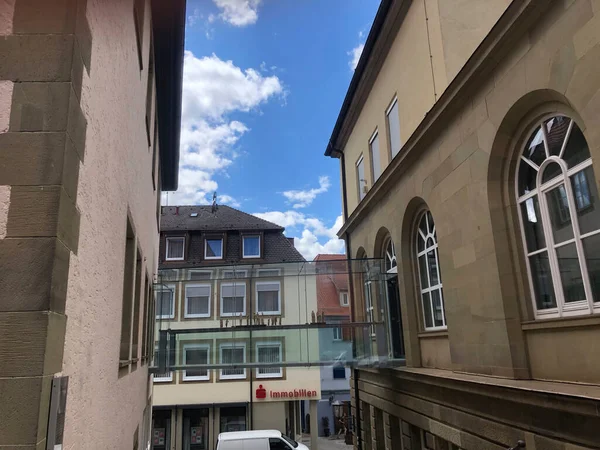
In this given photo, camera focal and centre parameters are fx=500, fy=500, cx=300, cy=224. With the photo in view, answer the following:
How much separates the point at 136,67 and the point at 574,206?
586cm

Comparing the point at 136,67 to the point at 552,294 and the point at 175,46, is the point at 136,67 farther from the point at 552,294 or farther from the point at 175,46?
the point at 552,294

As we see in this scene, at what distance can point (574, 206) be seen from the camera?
6.33 metres

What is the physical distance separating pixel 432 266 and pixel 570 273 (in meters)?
4.53

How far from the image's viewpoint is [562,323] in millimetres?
6348

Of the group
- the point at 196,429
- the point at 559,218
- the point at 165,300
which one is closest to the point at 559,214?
Answer: the point at 559,218

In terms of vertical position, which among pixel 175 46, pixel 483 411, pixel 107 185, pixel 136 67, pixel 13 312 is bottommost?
pixel 483 411

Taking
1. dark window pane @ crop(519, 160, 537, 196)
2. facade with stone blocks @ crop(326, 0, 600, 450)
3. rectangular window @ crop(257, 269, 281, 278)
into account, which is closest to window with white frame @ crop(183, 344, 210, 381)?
rectangular window @ crop(257, 269, 281, 278)

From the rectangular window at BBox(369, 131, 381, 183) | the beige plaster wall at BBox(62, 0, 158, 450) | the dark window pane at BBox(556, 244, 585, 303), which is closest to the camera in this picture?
the beige plaster wall at BBox(62, 0, 158, 450)

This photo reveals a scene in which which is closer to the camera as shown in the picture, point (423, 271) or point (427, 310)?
point (427, 310)

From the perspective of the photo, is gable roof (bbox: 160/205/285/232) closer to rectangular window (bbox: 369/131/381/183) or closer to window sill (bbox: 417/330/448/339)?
rectangular window (bbox: 369/131/381/183)

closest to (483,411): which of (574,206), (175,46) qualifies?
(574,206)

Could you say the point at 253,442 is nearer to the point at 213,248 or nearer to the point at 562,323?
the point at 213,248

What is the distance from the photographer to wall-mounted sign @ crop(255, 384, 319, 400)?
27.6 meters

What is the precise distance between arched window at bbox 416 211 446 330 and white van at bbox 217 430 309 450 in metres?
11.1
